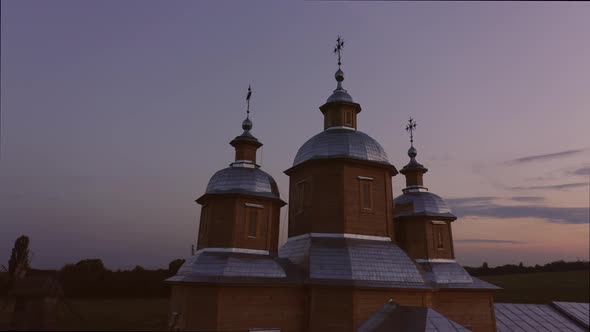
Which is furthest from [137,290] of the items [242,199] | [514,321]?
[514,321]

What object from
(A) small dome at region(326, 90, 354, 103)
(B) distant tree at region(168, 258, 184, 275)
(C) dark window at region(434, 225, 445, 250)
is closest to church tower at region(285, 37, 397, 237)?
(A) small dome at region(326, 90, 354, 103)

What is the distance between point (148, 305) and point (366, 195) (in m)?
15.9

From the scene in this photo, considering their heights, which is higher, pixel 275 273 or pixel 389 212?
pixel 389 212

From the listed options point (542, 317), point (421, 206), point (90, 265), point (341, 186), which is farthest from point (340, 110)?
point (90, 265)

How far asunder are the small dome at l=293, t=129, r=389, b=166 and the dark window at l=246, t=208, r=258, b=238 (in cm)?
360

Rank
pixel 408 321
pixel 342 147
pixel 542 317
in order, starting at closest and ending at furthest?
pixel 408 321 → pixel 342 147 → pixel 542 317

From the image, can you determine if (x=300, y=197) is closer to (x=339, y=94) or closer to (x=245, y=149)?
(x=245, y=149)

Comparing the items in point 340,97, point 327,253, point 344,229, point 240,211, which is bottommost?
point 327,253

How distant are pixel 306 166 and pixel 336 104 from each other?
412 cm

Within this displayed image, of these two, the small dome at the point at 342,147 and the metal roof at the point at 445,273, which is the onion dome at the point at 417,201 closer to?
the metal roof at the point at 445,273

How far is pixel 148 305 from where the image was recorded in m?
23.0

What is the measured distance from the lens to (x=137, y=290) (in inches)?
1209

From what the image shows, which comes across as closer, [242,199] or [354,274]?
[354,274]

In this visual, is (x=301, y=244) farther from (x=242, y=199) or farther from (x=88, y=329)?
(x=88, y=329)
